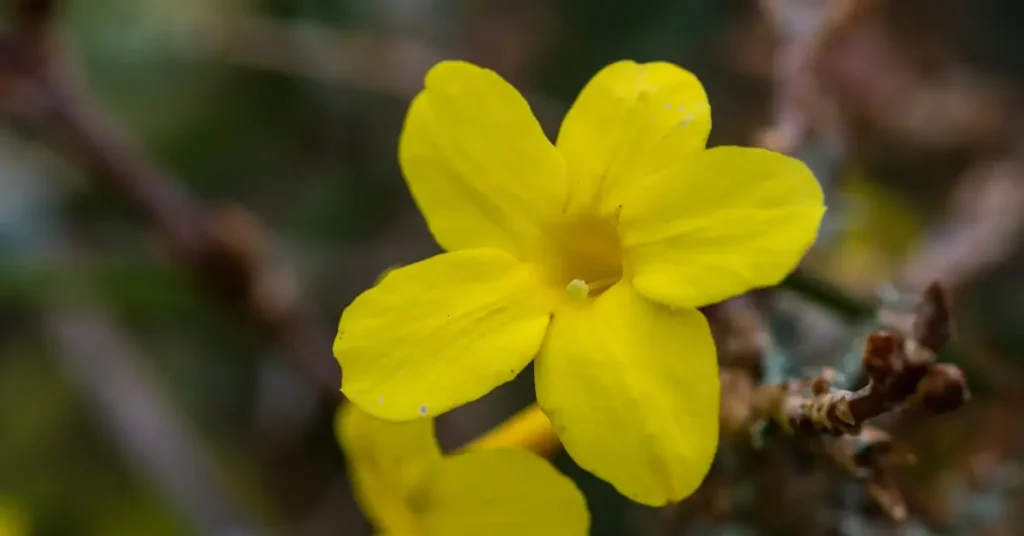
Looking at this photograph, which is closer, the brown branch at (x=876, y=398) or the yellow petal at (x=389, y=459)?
the brown branch at (x=876, y=398)

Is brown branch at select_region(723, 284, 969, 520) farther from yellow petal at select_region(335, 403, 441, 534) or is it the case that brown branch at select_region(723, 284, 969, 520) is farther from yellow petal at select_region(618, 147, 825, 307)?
yellow petal at select_region(335, 403, 441, 534)

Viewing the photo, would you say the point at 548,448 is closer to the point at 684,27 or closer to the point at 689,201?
the point at 689,201

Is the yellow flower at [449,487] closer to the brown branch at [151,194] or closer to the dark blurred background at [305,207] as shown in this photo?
the dark blurred background at [305,207]

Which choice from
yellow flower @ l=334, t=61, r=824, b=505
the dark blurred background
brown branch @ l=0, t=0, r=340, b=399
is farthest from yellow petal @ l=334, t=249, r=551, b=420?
brown branch @ l=0, t=0, r=340, b=399

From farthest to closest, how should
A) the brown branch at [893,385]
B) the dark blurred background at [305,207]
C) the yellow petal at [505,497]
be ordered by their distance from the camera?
the dark blurred background at [305,207] < the yellow petal at [505,497] < the brown branch at [893,385]

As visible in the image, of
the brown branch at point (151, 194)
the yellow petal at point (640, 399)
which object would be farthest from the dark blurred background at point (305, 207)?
the yellow petal at point (640, 399)

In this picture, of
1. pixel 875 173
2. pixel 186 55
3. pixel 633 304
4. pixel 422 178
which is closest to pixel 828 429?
pixel 633 304
